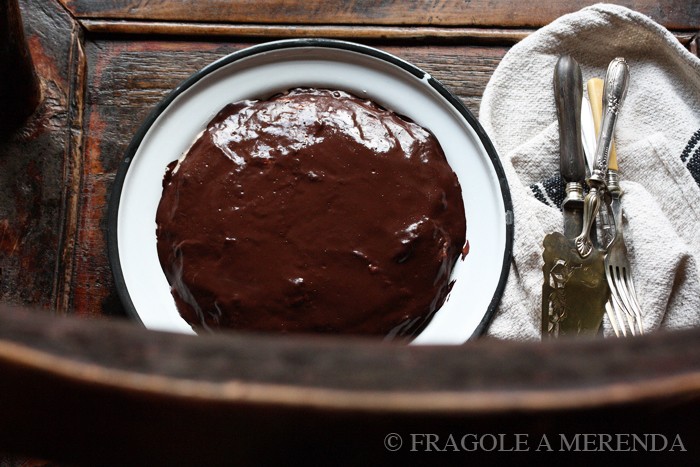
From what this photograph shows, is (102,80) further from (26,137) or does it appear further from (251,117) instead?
(251,117)

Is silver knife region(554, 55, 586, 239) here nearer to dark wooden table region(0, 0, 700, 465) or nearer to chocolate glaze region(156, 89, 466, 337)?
chocolate glaze region(156, 89, 466, 337)

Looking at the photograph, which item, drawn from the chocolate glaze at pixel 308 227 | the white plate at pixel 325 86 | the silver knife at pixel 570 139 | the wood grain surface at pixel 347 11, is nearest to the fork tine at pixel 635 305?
the silver knife at pixel 570 139

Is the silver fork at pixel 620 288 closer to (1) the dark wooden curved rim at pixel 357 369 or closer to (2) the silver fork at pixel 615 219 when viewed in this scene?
(2) the silver fork at pixel 615 219

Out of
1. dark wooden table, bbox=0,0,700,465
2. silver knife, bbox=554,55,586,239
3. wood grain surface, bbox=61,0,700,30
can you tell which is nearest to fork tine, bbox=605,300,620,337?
silver knife, bbox=554,55,586,239

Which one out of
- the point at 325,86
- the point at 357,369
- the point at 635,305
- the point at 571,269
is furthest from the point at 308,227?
the point at 357,369

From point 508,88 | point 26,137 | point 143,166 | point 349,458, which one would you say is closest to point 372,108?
point 508,88

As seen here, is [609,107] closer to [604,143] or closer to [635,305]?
[604,143]
